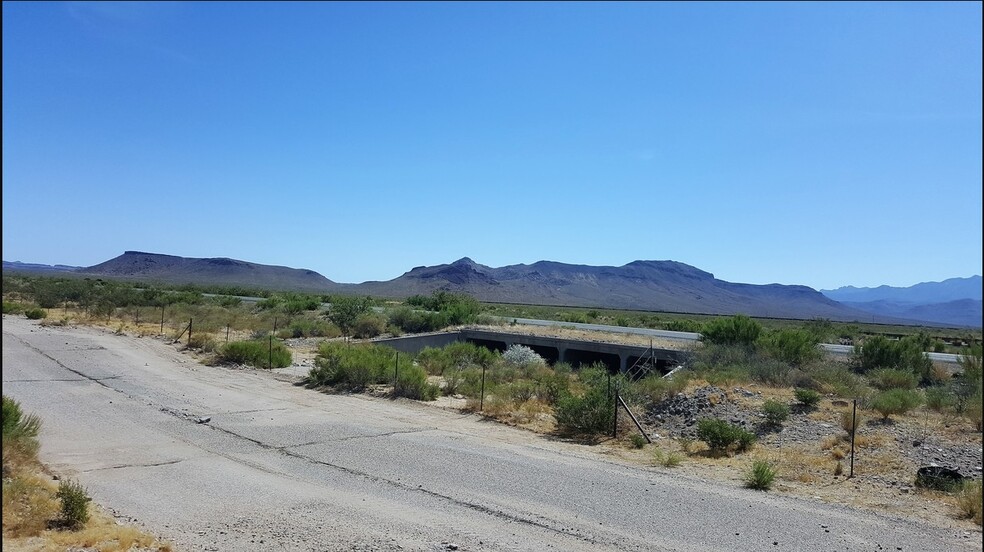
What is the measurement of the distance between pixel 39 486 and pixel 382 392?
12480mm

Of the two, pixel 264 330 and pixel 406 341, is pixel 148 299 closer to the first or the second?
pixel 264 330

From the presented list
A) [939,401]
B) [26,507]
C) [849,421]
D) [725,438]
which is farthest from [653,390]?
[26,507]

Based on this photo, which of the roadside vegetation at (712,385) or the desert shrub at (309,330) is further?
the desert shrub at (309,330)

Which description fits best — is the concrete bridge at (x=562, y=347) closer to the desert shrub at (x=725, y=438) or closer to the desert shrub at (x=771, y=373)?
the desert shrub at (x=771, y=373)

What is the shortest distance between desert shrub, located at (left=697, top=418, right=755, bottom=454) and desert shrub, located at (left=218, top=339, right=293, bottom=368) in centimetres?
1764

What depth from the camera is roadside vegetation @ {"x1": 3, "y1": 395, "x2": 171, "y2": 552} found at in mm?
7402

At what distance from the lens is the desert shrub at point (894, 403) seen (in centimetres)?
1733

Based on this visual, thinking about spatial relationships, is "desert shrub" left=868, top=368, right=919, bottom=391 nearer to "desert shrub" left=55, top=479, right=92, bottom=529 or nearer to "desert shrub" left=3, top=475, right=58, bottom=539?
"desert shrub" left=55, top=479, right=92, bottom=529

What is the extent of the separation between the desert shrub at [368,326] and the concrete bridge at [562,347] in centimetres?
273

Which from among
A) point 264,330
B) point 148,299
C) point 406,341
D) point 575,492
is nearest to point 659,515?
point 575,492

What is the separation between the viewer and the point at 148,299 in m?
59.7

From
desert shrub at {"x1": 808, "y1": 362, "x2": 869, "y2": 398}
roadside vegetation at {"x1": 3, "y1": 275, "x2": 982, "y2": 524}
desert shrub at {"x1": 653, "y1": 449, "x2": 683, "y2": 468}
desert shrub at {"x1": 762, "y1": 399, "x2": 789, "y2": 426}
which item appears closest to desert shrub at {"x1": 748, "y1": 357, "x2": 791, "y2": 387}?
roadside vegetation at {"x1": 3, "y1": 275, "x2": 982, "y2": 524}

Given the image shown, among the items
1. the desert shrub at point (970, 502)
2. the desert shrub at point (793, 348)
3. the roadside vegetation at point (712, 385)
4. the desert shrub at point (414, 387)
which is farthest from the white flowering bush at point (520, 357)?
the desert shrub at point (970, 502)

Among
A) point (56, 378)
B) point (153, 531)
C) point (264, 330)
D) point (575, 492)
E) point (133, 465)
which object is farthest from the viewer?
point (264, 330)
